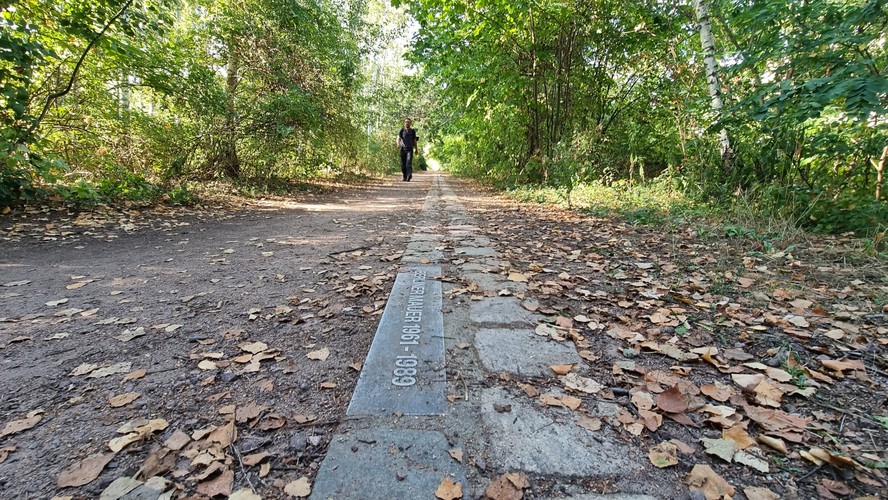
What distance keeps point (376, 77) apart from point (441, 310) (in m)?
22.0

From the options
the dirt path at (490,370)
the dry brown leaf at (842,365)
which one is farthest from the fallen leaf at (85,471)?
the dry brown leaf at (842,365)

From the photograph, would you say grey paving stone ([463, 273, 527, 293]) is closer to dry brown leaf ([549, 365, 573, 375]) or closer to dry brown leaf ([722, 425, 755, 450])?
dry brown leaf ([549, 365, 573, 375])

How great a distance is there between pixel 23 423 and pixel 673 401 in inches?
86.6

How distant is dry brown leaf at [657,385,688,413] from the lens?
1.34 metres

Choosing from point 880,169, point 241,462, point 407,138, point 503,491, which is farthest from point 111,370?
point 407,138

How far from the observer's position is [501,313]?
211 cm

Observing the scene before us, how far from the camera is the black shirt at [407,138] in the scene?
12.3 metres

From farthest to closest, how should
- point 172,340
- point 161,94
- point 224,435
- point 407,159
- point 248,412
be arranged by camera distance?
point 407,159, point 161,94, point 172,340, point 248,412, point 224,435

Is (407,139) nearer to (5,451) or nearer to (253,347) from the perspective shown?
(253,347)

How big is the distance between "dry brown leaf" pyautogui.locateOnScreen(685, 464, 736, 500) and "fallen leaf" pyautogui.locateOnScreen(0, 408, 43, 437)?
201 centimetres

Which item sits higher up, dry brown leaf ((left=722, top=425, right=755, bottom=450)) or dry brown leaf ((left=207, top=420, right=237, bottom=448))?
dry brown leaf ((left=722, top=425, right=755, bottom=450))

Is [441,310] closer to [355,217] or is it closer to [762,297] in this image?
[762,297]

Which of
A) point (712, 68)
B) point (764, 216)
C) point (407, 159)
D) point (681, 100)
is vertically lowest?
point (764, 216)

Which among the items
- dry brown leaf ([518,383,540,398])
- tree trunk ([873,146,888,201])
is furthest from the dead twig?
tree trunk ([873,146,888,201])
